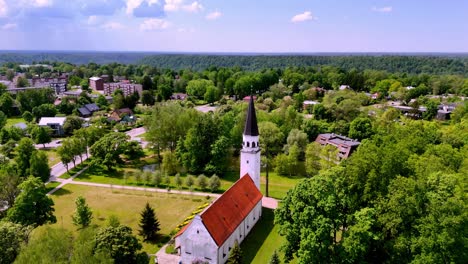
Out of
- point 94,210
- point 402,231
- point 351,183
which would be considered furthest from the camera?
point 94,210

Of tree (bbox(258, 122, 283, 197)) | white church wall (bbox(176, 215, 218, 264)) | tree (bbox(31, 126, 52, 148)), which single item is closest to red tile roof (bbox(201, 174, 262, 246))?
white church wall (bbox(176, 215, 218, 264))

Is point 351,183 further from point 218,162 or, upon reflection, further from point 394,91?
point 394,91

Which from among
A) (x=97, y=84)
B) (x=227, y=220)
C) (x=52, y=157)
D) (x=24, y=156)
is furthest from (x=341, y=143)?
(x=97, y=84)

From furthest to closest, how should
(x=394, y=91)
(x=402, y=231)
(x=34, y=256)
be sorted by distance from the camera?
1. (x=394, y=91)
2. (x=402, y=231)
3. (x=34, y=256)

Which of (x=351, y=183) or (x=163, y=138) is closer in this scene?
(x=351, y=183)

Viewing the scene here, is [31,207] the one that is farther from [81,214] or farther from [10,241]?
[10,241]

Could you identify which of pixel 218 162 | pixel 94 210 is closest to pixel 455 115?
pixel 218 162

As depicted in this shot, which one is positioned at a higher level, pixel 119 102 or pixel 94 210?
pixel 119 102
